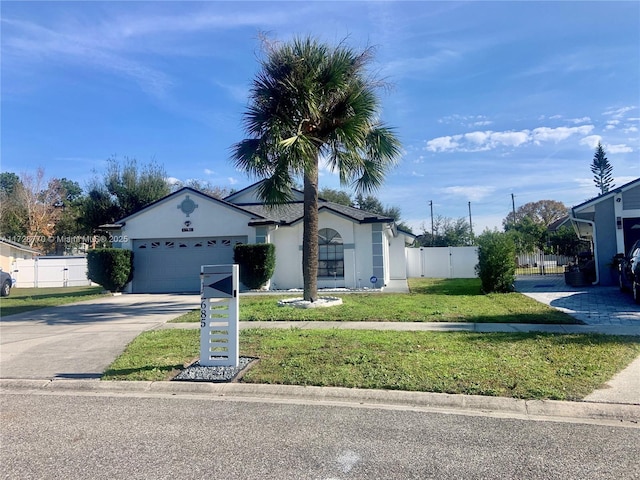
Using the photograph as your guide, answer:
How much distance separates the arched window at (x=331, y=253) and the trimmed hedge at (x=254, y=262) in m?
2.35

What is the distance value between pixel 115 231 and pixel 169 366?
53.1ft

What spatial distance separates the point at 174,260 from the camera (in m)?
21.1

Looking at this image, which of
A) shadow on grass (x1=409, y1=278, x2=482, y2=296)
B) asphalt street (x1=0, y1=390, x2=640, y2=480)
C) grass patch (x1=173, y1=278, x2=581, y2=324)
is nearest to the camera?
asphalt street (x1=0, y1=390, x2=640, y2=480)

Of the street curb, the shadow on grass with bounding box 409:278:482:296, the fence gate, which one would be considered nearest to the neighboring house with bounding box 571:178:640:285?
the shadow on grass with bounding box 409:278:482:296

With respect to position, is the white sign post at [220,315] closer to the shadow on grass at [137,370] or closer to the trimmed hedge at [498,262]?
the shadow on grass at [137,370]

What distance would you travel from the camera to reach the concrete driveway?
24.2 ft

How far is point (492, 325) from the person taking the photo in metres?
9.46

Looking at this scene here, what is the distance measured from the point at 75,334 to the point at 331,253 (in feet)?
38.2

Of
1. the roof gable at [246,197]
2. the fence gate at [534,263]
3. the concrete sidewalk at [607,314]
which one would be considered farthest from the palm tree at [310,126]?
the fence gate at [534,263]

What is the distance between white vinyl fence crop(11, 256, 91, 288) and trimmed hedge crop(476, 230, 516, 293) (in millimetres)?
28314

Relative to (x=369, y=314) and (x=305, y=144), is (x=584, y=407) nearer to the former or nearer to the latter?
(x=369, y=314)

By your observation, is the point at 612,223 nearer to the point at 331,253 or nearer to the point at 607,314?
the point at 607,314

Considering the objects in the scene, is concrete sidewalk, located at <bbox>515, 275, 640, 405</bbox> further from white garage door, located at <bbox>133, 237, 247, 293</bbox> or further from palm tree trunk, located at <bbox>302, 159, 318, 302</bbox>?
white garage door, located at <bbox>133, 237, 247, 293</bbox>

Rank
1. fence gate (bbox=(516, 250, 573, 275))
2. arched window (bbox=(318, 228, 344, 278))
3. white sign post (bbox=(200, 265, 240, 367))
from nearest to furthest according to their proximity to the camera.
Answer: white sign post (bbox=(200, 265, 240, 367)) < arched window (bbox=(318, 228, 344, 278)) < fence gate (bbox=(516, 250, 573, 275))
